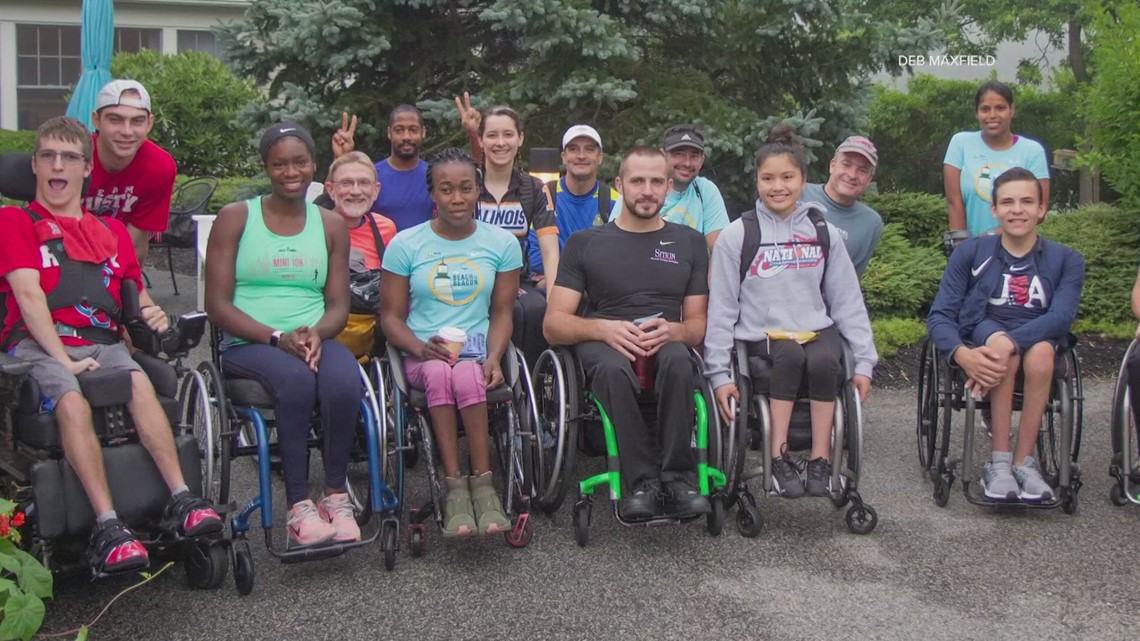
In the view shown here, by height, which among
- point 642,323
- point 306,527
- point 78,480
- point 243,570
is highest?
point 642,323

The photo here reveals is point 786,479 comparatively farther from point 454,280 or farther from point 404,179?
point 404,179

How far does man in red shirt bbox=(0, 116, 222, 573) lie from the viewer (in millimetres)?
3656

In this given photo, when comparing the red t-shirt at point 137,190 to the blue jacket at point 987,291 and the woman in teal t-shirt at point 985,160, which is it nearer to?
the blue jacket at point 987,291

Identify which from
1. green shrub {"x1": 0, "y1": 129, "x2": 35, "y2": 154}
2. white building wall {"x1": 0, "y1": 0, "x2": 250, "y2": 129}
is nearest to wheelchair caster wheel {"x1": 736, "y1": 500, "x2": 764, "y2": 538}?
green shrub {"x1": 0, "y1": 129, "x2": 35, "y2": 154}

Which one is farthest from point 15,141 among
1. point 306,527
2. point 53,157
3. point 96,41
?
point 306,527

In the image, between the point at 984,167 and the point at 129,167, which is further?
the point at 984,167

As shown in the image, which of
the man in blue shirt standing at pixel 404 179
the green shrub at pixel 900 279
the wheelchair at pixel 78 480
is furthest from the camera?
the green shrub at pixel 900 279

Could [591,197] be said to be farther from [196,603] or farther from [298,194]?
[196,603]

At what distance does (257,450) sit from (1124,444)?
342 cm

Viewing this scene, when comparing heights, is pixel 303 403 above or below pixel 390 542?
above

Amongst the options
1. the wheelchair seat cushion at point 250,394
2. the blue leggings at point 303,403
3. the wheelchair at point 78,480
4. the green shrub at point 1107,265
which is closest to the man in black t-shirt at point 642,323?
the blue leggings at point 303,403

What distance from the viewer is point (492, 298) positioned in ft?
15.3

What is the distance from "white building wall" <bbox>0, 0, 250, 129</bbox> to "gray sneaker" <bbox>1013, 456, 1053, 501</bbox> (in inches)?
587

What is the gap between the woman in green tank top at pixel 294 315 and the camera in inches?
162
